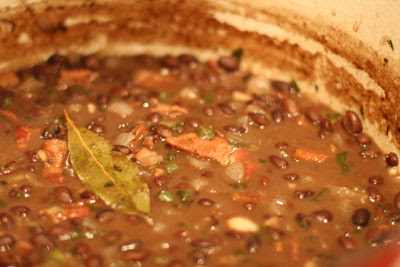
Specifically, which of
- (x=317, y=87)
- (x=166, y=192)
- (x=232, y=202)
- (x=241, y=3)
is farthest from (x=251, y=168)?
(x=241, y=3)

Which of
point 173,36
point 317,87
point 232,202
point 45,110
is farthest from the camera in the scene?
point 173,36

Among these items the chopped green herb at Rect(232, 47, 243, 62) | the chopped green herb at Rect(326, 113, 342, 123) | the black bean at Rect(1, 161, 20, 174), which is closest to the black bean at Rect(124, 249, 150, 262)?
the black bean at Rect(1, 161, 20, 174)

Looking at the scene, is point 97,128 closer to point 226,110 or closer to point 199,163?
point 199,163

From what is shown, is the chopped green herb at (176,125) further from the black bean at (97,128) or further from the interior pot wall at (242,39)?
the interior pot wall at (242,39)

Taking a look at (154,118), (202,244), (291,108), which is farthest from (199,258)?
(291,108)

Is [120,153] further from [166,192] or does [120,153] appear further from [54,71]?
[54,71]

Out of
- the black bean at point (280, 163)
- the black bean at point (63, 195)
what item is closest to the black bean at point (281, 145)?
the black bean at point (280, 163)
